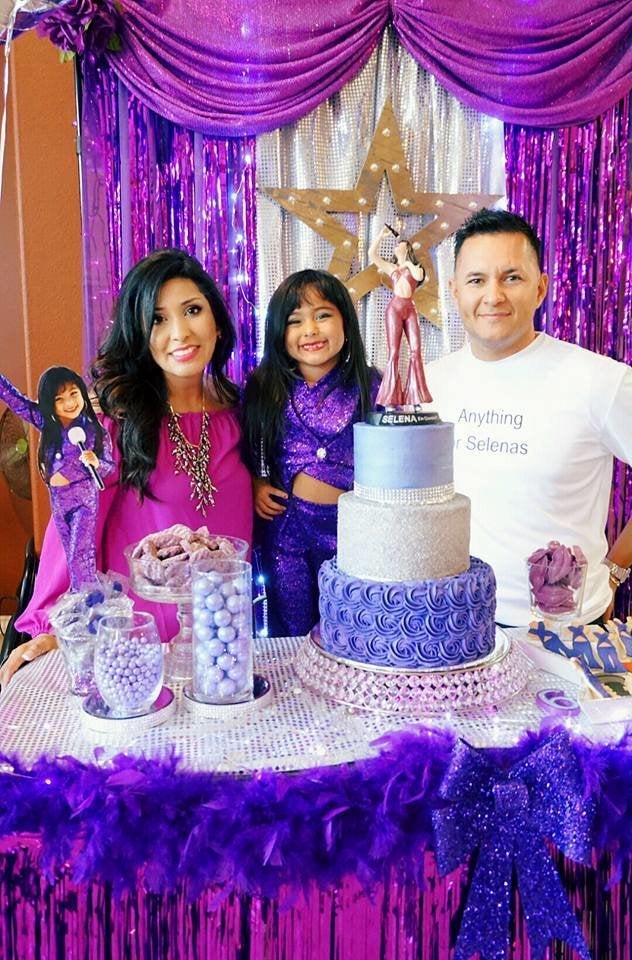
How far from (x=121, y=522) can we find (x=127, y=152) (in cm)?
163

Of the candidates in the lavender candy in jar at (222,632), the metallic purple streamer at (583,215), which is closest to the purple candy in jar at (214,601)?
the lavender candy in jar at (222,632)

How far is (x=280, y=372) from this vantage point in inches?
85.0

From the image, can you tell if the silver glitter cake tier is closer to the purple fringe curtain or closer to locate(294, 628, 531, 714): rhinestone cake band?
locate(294, 628, 531, 714): rhinestone cake band

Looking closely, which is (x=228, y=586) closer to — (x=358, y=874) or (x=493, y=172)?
(x=358, y=874)

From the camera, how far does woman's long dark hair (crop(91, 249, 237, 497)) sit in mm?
1769

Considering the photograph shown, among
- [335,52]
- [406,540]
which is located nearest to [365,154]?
[335,52]

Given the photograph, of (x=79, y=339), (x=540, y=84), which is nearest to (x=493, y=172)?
(x=540, y=84)

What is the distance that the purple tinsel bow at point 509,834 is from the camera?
1.03 meters

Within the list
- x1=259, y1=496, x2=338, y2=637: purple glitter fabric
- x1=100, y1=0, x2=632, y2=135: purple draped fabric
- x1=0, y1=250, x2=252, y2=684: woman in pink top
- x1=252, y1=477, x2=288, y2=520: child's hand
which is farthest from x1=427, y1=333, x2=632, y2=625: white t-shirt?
x1=100, y1=0, x2=632, y2=135: purple draped fabric

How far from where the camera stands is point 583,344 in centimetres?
299

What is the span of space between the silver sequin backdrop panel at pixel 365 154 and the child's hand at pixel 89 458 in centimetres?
168

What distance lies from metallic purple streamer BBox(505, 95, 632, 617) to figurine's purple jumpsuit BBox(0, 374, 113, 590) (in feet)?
7.10

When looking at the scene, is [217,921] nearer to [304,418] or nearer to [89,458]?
[89,458]

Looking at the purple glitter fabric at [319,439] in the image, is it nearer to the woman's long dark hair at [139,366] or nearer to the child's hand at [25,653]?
the woman's long dark hair at [139,366]
